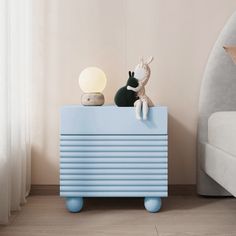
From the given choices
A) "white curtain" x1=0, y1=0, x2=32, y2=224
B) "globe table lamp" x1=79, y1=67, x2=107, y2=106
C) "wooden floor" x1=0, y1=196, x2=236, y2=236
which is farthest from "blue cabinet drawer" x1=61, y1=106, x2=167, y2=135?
"wooden floor" x1=0, y1=196, x2=236, y2=236

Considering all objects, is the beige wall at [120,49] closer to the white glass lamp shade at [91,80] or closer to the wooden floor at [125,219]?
the white glass lamp shade at [91,80]

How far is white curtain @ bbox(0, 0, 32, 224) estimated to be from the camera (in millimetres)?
1581

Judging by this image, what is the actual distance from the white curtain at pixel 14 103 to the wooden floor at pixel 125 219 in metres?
0.11

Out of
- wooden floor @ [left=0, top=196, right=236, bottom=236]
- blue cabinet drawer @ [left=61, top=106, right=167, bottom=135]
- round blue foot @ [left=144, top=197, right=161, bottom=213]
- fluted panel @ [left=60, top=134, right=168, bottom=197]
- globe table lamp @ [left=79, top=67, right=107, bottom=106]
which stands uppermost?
globe table lamp @ [left=79, top=67, right=107, bottom=106]

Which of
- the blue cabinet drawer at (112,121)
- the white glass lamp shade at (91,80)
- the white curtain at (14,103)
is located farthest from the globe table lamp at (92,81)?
the white curtain at (14,103)

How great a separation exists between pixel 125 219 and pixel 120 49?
3.04ft

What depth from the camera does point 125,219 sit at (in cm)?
171

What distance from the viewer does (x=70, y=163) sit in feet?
5.89

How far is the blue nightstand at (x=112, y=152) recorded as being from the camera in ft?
5.84

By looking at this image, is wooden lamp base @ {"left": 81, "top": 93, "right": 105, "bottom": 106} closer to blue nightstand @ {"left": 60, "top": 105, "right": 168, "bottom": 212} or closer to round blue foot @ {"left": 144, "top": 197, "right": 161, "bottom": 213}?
blue nightstand @ {"left": 60, "top": 105, "right": 168, "bottom": 212}

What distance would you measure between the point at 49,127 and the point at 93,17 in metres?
0.63

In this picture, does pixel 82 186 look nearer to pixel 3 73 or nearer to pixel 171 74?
pixel 3 73

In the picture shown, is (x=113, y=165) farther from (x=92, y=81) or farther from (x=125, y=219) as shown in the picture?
(x=92, y=81)

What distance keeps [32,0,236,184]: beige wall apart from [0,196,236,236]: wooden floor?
37 cm
